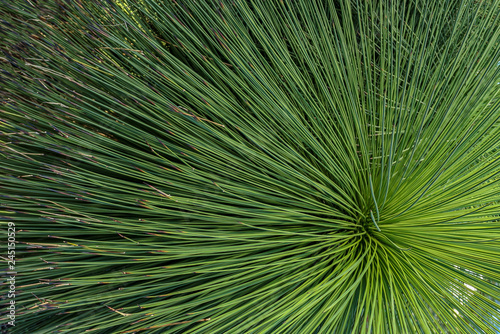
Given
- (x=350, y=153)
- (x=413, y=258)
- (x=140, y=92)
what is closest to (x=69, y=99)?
(x=140, y=92)

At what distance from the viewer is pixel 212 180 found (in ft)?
1.76

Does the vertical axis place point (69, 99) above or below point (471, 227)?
below

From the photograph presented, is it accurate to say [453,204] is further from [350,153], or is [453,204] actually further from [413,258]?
[350,153]

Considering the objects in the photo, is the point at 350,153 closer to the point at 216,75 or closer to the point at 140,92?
the point at 216,75

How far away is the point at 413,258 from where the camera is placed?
64cm

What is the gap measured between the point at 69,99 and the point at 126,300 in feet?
1.27

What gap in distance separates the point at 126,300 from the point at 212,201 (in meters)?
0.24

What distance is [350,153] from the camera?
620mm

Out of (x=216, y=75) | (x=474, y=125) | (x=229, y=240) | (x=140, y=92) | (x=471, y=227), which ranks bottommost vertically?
(x=229, y=240)

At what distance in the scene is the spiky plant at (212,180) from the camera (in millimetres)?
521

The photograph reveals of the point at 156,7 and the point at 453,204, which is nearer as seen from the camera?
the point at 156,7

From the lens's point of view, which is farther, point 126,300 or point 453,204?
point 453,204

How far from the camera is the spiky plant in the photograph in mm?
521

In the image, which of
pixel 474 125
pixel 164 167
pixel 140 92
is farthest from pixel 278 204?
pixel 474 125
